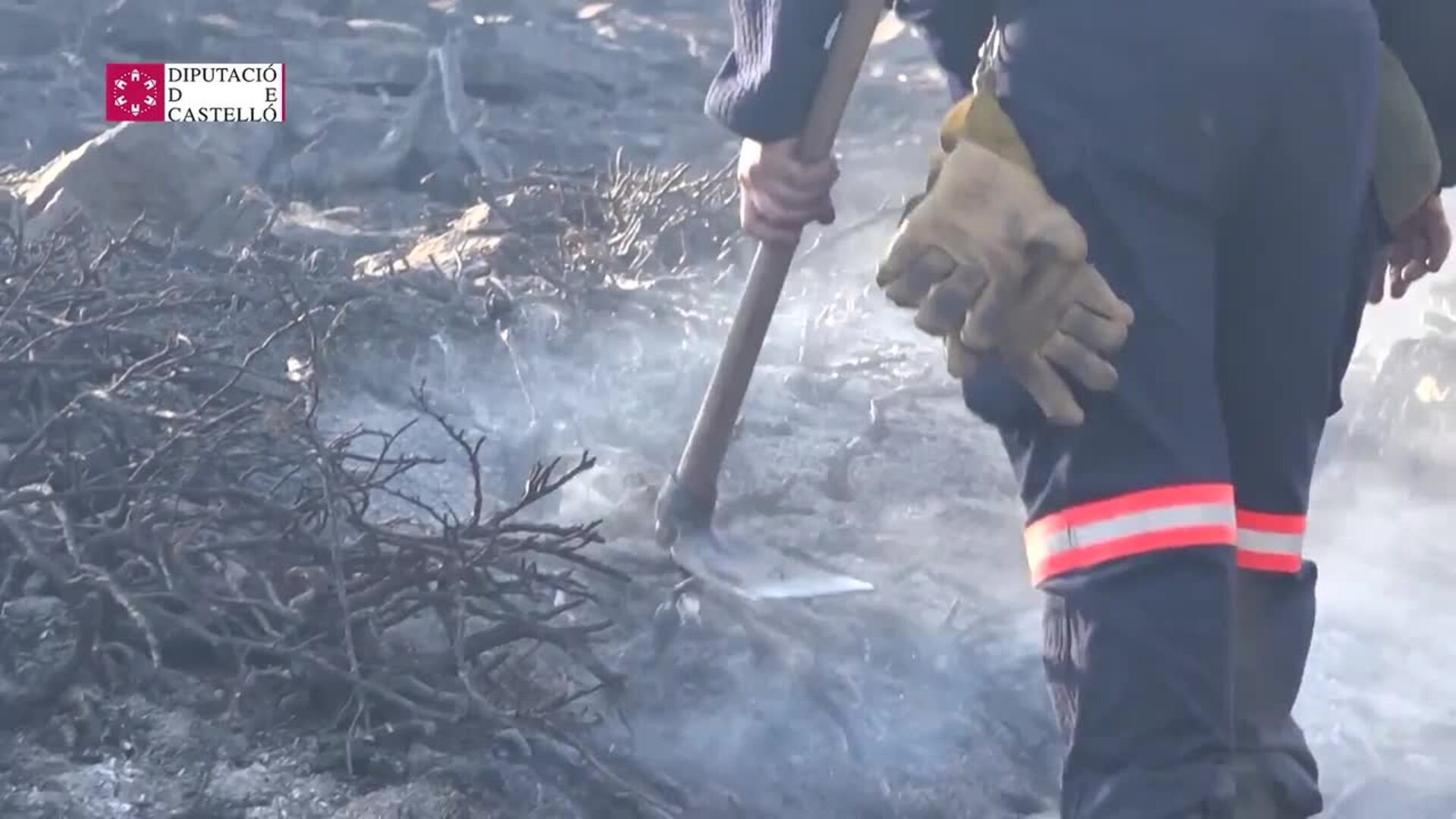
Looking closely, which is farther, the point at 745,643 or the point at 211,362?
the point at 211,362

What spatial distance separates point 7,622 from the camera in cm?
262

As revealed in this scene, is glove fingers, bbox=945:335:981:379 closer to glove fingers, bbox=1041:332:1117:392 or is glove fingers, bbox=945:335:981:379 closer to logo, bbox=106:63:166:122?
glove fingers, bbox=1041:332:1117:392

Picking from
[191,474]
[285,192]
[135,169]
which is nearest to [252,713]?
[191,474]

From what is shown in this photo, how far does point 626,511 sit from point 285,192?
339 cm

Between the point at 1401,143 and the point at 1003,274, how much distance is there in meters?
0.61

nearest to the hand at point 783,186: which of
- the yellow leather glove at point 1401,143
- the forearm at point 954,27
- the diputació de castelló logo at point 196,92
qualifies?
the forearm at point 954,27

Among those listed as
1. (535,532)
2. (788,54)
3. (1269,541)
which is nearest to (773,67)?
(788,54)

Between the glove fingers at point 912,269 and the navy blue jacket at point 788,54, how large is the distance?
401mm

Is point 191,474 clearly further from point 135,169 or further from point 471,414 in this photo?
point 135,169

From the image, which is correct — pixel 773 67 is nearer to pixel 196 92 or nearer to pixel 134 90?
pixel 196 92

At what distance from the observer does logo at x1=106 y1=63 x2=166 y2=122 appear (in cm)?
725

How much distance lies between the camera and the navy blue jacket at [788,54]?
2393 millimetres

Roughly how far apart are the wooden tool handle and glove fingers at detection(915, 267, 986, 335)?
695 millimetres

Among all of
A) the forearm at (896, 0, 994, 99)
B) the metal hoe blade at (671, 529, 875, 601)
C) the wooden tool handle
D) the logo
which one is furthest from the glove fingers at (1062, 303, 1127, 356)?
the logo
